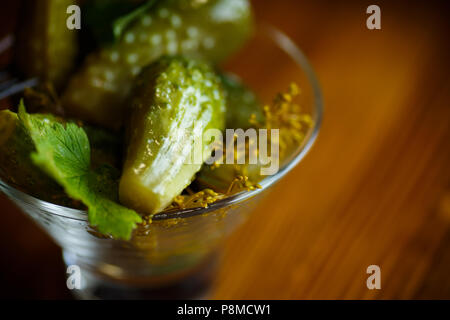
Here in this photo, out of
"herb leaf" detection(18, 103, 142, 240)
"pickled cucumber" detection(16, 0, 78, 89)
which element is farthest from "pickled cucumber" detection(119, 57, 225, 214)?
"pickled cucumber" detection(16, 0, 78, 89)

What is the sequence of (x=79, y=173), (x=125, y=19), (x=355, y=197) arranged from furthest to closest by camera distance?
(x=355, y=197) < (x=125, y=19) < (x=79, y=173)

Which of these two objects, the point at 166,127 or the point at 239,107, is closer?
the point at 166,127

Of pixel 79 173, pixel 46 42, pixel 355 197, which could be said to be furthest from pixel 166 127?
pixel 355 197

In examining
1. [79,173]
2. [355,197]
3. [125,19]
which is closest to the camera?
[79,173]

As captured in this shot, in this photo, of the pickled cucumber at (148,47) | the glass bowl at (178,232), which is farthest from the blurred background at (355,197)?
the pickled cucumber at (148,47)

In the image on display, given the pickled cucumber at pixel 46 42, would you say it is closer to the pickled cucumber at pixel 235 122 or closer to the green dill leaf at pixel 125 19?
the green dill leaf at pixel 125 19

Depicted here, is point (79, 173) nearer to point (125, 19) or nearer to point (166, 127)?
point (166, 127)
